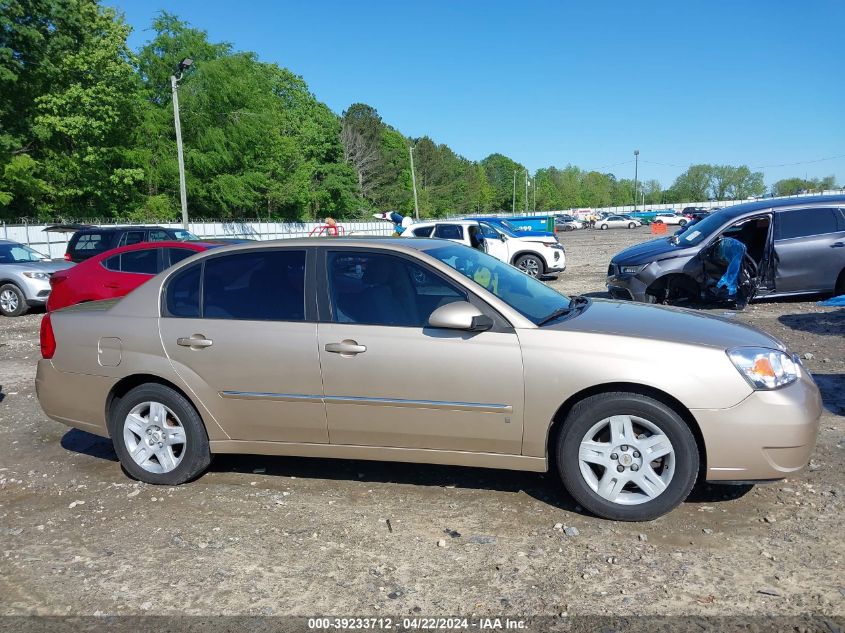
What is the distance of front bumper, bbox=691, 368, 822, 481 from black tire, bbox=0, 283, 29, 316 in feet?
46.5

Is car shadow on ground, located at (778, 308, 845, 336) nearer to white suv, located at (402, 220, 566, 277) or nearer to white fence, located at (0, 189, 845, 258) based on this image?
white fence, located at (0, 189, 845, 258)

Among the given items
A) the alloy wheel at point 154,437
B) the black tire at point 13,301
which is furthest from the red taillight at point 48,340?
the black tire at point 13,301

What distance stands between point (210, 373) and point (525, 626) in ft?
8.40

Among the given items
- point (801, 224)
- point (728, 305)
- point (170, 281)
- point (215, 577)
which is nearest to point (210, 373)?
point (170, 281)

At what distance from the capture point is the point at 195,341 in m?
4.48

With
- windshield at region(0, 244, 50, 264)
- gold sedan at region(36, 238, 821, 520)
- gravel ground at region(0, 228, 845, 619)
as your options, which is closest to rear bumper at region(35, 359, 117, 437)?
gold sedan at region(36, 238, 821, 520)

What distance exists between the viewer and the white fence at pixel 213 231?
87.6ft

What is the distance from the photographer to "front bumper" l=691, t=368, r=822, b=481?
12.0 ft

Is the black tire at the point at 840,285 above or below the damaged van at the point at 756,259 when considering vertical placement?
below

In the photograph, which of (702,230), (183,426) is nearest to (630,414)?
(183,426)

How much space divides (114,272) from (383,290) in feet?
23.9

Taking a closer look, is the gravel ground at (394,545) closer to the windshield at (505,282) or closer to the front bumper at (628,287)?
the windshield at (505,282)

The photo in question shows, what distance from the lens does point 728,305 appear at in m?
11.1

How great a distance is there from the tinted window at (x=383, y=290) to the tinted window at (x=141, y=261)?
6.82 metres
